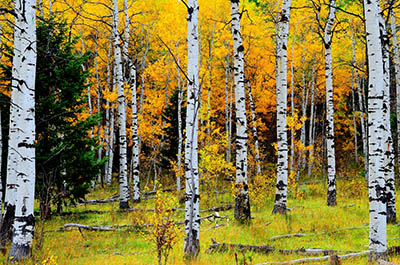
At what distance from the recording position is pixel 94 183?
1884cm

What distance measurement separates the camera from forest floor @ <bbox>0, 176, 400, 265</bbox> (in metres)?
6.35

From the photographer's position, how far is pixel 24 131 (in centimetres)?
575

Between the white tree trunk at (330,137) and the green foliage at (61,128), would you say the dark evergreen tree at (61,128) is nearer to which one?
the green foliage at (61,128)

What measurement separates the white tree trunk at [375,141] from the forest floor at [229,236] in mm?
935

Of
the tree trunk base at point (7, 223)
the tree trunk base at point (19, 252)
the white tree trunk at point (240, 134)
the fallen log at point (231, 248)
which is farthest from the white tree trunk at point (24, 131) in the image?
the white tree trunk at point (240, 134)

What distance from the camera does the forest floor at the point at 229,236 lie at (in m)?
6.35

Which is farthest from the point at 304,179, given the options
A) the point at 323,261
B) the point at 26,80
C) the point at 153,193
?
the point at 26,80

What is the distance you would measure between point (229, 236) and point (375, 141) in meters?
4.29

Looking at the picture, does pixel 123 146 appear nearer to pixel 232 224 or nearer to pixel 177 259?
pixel 232 224

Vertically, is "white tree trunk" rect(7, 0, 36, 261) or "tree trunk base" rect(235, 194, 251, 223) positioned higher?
"white tree trunk" rect(7, 0, 36, 261)

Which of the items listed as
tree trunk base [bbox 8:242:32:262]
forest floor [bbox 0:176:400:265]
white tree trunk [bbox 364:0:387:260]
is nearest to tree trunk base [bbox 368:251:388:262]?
white tree trunk [bbox 364:0:387:260]

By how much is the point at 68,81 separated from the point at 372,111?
8.75m

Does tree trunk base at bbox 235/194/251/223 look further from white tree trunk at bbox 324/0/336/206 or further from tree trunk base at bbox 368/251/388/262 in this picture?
white tree trunk at bbox 324/0/336/206

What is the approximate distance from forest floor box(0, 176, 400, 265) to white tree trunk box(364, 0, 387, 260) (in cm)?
93
